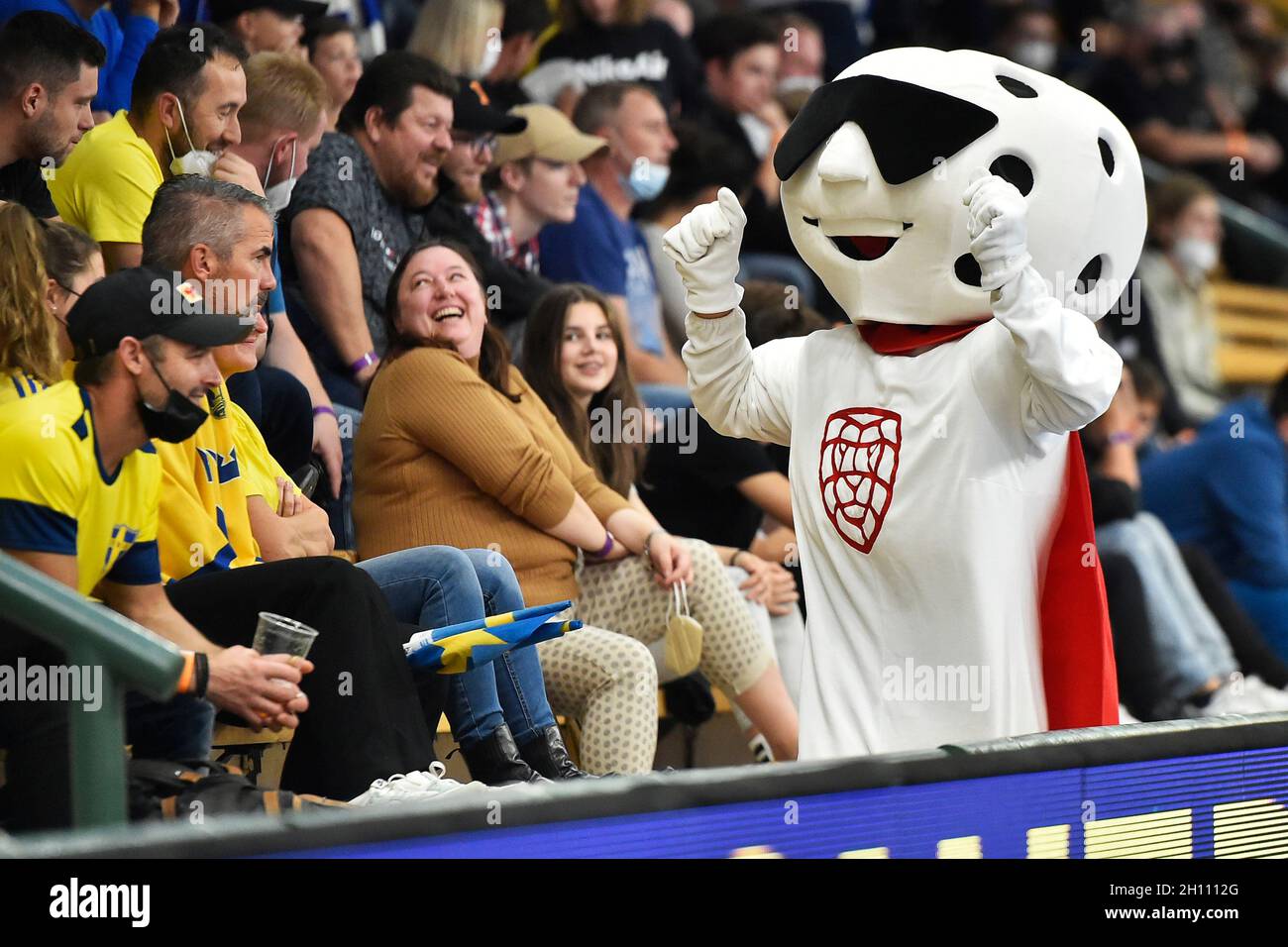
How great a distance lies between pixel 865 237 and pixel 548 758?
129 centimetres

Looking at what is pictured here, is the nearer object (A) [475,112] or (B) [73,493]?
(B) [73,493]

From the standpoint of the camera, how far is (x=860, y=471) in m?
3.89

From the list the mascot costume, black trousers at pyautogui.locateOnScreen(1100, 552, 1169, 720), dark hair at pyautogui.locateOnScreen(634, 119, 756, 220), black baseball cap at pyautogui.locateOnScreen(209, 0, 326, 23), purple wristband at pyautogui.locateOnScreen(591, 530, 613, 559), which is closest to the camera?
the mascot costume

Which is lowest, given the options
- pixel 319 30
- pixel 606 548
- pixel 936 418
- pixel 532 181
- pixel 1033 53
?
pixel 606 548

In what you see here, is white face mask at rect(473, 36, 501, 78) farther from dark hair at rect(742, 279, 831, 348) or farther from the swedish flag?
the swedish flag

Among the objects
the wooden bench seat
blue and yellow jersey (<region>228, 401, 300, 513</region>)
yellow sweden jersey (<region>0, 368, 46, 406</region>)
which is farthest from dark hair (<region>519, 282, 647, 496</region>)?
the wooden bench seat

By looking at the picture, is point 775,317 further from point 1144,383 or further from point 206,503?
point 1144,383

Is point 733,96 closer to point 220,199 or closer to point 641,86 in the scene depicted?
point 641,86

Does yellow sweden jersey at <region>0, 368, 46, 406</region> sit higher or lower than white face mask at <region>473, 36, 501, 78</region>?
lower

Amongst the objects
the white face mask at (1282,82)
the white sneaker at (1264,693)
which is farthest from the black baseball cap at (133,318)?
the white face mask at (1282,82)

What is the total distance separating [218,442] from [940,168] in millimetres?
1550

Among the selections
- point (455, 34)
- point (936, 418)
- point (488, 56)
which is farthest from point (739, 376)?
point (488, 56)

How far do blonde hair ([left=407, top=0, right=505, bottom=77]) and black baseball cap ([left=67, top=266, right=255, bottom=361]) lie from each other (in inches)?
110

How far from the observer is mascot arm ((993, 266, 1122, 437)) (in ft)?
11.8
